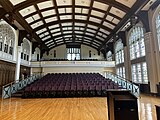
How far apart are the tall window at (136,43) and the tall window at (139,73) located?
882 mm

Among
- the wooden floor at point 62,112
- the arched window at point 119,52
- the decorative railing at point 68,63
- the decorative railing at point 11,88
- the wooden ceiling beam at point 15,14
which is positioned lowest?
the wooden floor at point 62,112

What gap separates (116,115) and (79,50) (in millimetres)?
23498

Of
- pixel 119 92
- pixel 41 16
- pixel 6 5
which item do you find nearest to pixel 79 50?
pixel 41 16

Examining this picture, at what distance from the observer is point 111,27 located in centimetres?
1555

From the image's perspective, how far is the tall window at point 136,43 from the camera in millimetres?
12406

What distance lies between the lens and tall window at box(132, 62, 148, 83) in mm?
11909

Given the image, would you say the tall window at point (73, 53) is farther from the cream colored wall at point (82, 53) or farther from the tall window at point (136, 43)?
the tall window at point (136, 43)

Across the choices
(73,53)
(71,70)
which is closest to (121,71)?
(71,70)

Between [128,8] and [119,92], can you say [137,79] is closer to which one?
[128,8]

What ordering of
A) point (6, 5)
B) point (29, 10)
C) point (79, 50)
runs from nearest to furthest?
1. point (6, 5)
2. point (29, 10)
3. point (79, 50)

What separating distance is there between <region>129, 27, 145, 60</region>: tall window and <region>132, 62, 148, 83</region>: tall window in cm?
88

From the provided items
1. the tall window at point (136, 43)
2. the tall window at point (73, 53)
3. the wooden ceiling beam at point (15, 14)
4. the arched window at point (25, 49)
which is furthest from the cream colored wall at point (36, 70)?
the tall window at point (136, 43)

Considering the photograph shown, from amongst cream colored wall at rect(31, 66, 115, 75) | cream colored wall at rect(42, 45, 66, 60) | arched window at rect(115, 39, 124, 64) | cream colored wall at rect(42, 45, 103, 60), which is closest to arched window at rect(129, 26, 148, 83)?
arched window at rect(115, 39, 124, 64)

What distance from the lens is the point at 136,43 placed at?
Answer: 44.1 feet
